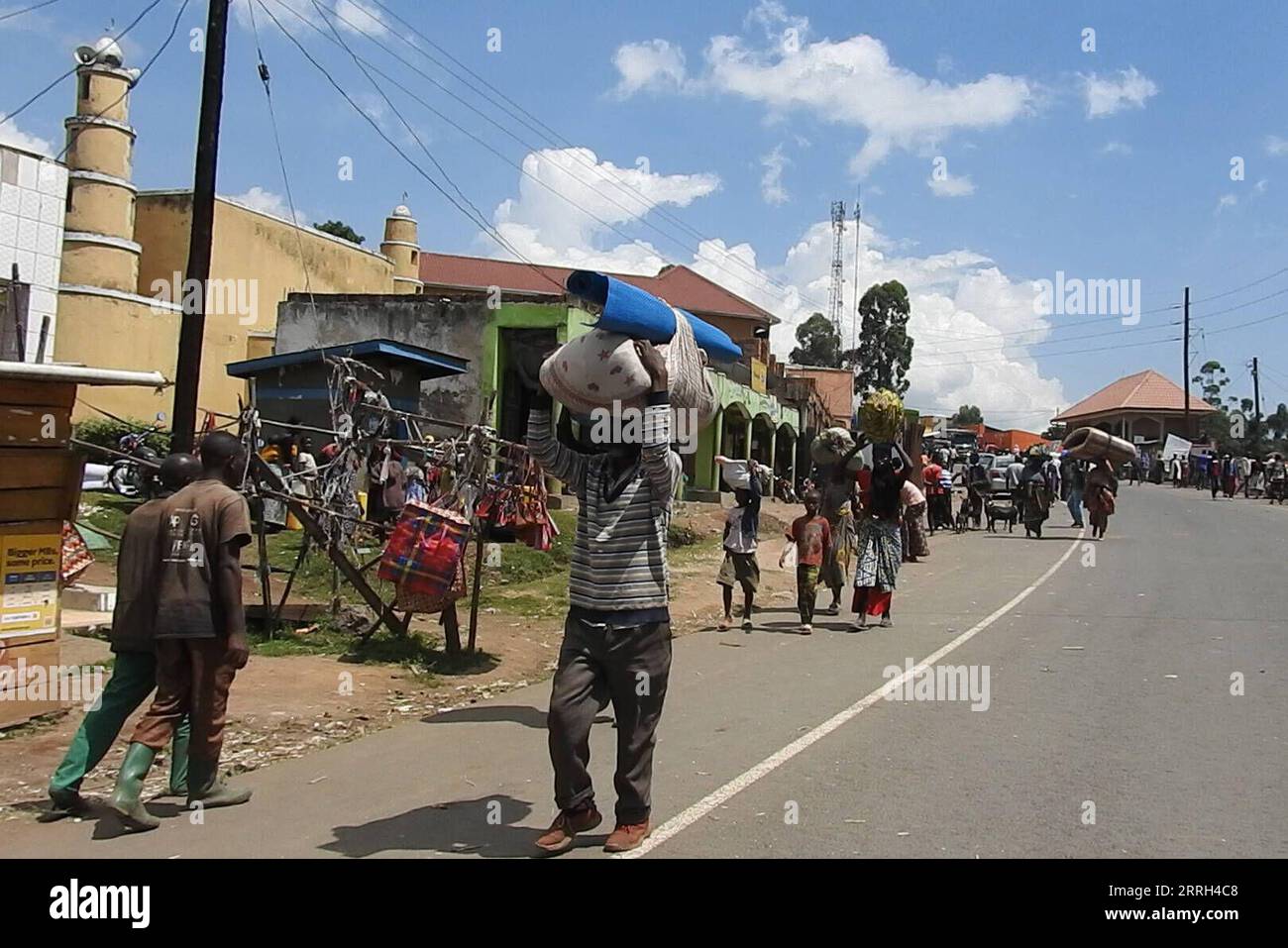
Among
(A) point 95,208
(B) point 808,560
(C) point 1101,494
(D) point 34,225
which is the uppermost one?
(A) point 95,208

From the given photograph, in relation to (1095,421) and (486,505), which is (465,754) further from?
(1095,421)

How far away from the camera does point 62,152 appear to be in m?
28.8

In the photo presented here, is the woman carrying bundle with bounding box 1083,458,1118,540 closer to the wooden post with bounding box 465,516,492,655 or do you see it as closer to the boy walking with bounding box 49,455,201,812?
the wooden post with bounding box 465,516,492,655

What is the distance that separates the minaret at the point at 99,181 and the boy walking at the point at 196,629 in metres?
27.1

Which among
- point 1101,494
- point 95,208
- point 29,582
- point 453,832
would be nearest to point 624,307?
point 453,832

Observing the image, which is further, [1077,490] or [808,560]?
[1077,490]

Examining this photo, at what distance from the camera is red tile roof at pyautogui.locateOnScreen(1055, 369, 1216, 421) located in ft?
Result: 244

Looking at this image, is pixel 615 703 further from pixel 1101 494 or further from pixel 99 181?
pixel 99 181

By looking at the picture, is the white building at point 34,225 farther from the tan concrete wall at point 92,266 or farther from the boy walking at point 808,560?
the boy walking at point 808,560

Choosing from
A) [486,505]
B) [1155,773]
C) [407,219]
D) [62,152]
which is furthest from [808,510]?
[407,219]

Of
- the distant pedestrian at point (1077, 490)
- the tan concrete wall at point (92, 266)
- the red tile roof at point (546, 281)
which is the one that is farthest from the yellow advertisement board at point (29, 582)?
the red tile roof at point (546, 281)

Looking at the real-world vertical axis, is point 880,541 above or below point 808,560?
above

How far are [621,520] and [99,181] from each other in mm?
29558

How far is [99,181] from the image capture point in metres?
29.6
